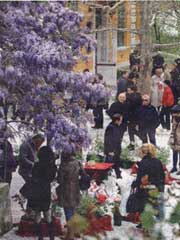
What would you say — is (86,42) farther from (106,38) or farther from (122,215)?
(106,38)

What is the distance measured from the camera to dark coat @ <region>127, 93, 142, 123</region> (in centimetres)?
1712

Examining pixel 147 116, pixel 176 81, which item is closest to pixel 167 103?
pixel 176 81

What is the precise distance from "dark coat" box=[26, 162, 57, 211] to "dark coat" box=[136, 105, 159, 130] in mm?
6493

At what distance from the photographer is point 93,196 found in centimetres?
1146

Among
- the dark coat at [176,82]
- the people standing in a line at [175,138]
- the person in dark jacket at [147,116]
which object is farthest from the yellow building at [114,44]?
the people standing in a line at [175,138]

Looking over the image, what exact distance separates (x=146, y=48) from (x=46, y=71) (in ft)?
35.2

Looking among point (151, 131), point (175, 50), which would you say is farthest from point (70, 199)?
point (175, 50)

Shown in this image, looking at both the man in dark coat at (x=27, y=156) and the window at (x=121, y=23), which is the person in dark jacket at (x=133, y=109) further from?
the window at (x=121, y=23)

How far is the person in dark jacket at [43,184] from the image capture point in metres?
10.2

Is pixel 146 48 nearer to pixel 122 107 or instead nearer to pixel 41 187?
pixel 122 107

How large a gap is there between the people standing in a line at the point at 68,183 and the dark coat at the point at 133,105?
→ 6.64 meters

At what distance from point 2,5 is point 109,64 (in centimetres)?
2272

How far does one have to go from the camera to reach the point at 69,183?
34.4 ft

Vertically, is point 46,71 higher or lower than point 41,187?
higher
